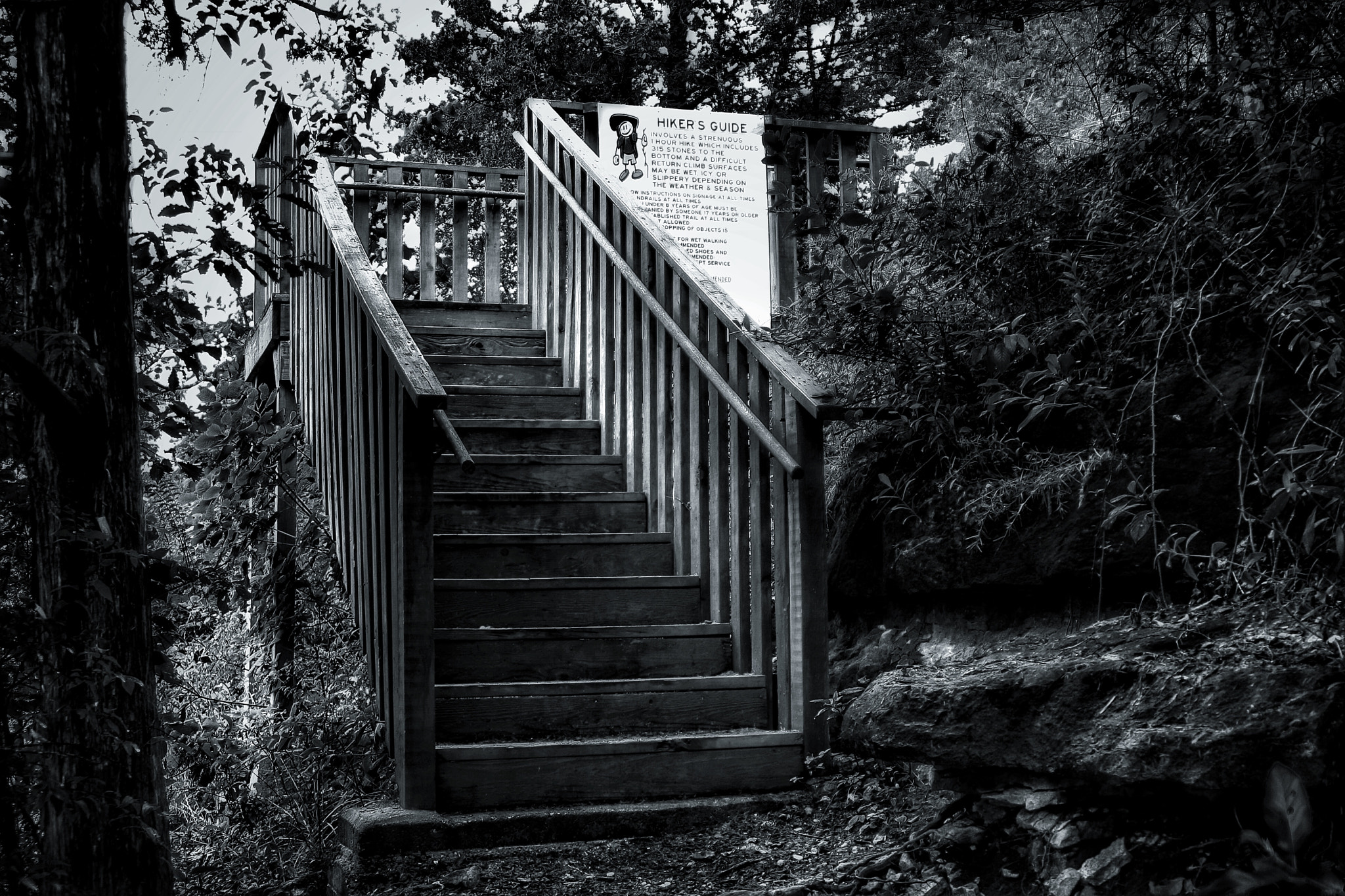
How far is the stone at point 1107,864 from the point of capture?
219 centimetres

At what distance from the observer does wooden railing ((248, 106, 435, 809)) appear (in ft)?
11.5

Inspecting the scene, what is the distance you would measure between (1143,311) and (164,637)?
8.93 ft

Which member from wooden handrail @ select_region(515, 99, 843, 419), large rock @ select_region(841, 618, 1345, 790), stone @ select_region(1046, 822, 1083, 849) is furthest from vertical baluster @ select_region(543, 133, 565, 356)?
stone @ select_region(1046, 822, 1083, 849)

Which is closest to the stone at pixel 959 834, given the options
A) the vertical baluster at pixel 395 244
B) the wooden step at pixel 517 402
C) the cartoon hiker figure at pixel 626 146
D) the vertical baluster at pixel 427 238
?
the wooden step at pixel 517 402

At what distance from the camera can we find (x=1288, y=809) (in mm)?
1315

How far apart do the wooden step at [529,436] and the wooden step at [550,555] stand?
755 mm

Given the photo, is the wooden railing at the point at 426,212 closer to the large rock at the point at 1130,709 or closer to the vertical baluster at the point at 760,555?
the vertical baluster at the point at 760,555

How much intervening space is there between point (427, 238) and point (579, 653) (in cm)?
503

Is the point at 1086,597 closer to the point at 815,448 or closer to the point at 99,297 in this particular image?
the point at 815,448

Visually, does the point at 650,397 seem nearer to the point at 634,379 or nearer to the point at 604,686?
the point at 634,379

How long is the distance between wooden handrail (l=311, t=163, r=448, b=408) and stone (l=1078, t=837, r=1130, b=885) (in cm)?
196

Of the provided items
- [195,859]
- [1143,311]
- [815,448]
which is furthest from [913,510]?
[195,859]

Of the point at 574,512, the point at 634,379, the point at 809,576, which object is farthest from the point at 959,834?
the point at 634,379

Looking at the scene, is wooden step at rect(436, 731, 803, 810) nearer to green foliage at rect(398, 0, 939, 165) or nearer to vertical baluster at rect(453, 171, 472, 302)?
vertical baluster at rect(453, 171, 472, 302)
